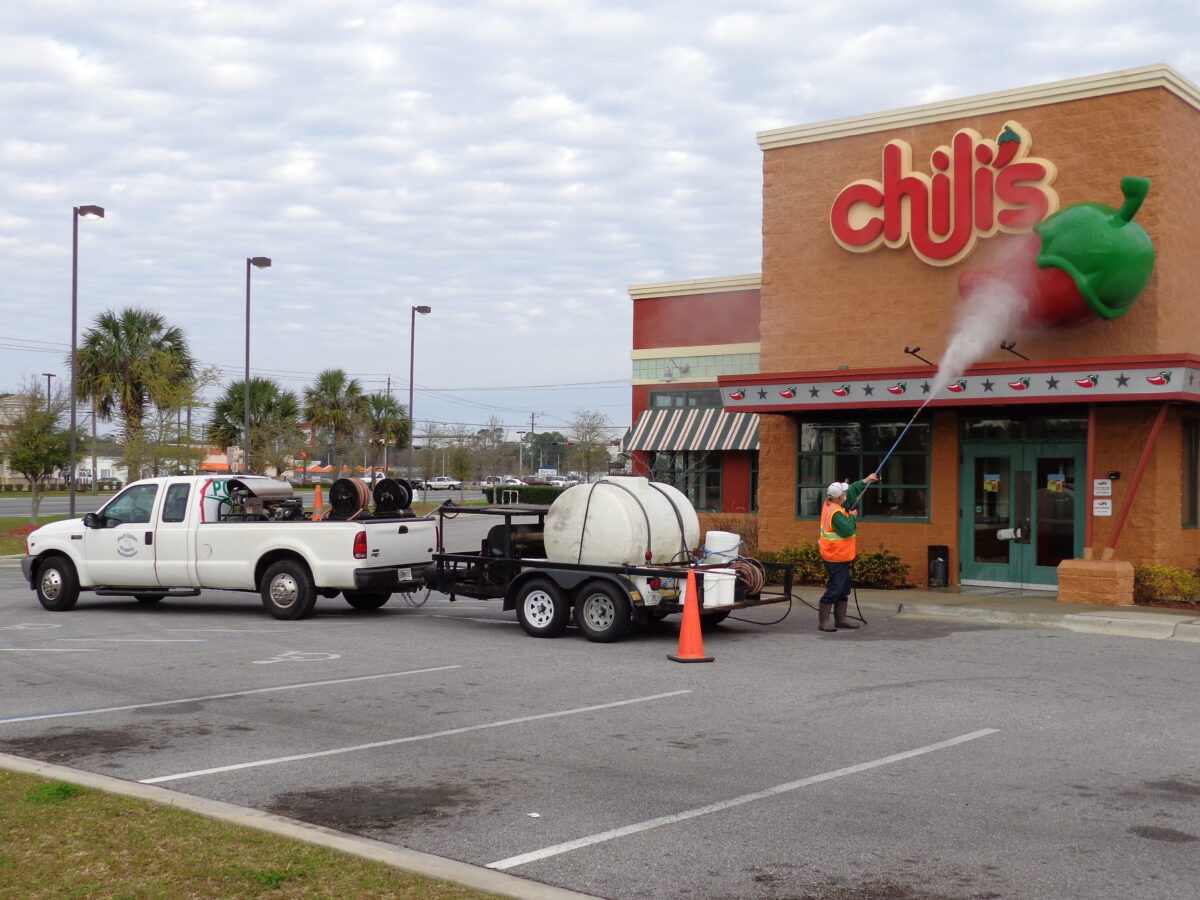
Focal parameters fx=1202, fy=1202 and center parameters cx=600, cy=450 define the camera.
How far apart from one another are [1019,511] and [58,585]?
46.7 feet

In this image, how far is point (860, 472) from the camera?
65.9 feet

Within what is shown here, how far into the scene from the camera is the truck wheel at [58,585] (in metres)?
16.8

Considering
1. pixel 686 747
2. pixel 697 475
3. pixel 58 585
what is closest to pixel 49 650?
pixel 58 585

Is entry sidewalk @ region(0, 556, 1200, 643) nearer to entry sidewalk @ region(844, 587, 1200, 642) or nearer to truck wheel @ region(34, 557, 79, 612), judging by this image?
entry sidewalk @ region(844, 587, 1200, 642)

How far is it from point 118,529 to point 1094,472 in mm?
13879

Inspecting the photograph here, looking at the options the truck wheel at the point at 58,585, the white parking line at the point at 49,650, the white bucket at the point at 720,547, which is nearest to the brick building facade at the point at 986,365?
the white bucket at the point at 720,547

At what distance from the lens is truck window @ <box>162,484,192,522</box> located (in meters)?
16.3

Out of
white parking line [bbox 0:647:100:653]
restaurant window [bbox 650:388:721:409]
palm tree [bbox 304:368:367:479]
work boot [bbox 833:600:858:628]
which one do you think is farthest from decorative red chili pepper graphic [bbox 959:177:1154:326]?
palm tree [bbox 304:368:367:479]

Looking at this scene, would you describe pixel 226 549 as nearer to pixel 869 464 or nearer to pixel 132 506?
pixel 132 506

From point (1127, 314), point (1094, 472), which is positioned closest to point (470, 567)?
point (1094, 472)

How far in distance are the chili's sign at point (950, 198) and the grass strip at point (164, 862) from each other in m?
16.2

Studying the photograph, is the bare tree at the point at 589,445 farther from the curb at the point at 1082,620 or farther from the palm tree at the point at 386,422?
the curb at the point at 1082,620

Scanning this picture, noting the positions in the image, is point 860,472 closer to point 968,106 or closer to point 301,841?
point 968,106

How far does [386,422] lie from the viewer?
6419cm
